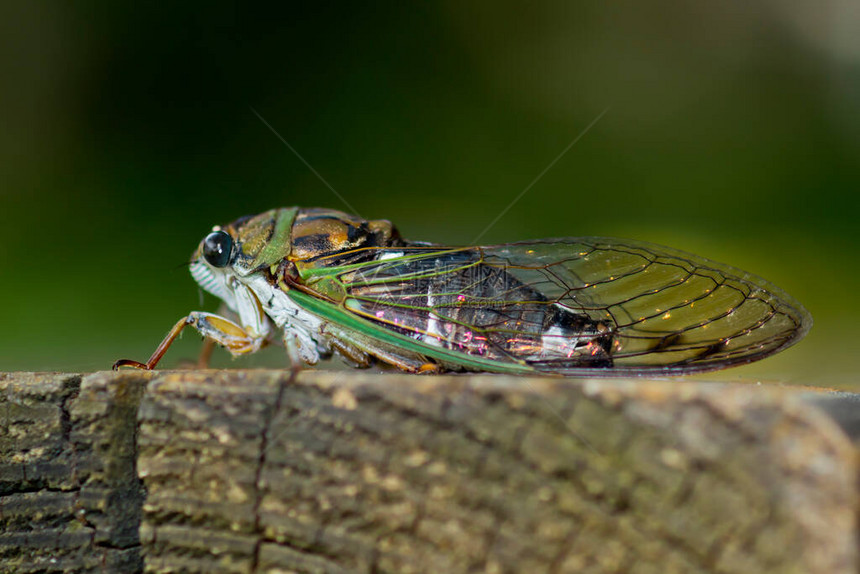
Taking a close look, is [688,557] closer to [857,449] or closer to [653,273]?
[857,449]

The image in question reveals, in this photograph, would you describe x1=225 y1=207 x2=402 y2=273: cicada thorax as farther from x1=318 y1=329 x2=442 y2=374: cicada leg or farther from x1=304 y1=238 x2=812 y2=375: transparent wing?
x1=318 y1=329 x2=442 y2=374: cicada leg

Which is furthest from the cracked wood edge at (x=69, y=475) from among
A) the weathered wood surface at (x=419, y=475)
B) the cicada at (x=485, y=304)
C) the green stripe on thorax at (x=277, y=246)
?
the green stripe on thorax at (x=277, y=246)

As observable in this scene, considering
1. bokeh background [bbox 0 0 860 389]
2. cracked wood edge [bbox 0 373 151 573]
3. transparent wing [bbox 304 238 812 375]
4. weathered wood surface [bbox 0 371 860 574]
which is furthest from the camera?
bokeh background [bbox 0 0 860 389]

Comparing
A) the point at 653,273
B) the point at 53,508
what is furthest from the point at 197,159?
the point at 53,508

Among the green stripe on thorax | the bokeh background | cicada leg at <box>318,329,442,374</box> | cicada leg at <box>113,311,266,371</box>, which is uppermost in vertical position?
the bokeh background

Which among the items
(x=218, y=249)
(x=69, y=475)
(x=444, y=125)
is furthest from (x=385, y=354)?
(x=444, y=125)

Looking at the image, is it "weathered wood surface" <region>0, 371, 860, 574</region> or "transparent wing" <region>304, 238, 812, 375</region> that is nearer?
"weathered wood surface" <region>0, 371, 860, 574</region>

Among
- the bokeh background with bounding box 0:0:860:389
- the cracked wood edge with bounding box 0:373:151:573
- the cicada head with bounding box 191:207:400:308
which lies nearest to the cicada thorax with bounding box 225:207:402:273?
the cicada head with bounding box 191:207:400:308
